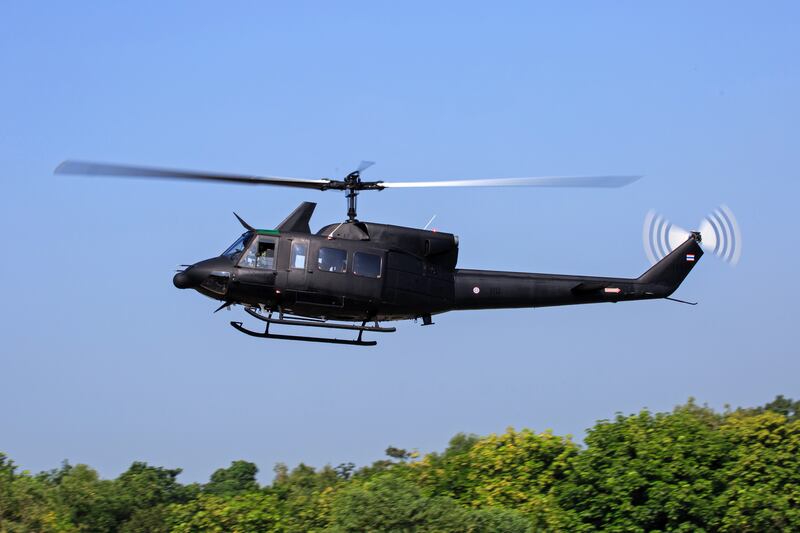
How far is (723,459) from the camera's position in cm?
5000

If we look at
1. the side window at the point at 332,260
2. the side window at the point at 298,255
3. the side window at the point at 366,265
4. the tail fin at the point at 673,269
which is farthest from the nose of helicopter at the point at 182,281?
the tail fin at the point at 673,269

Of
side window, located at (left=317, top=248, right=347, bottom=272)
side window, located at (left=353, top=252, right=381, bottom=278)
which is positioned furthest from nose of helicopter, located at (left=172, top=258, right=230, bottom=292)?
side window, located at (left=353, top=252, right=381, bottom=278)

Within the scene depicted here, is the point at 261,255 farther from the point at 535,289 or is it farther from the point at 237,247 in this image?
the point at 535,289

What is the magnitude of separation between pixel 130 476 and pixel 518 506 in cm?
3409

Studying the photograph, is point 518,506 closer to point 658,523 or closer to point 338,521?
point 658,523

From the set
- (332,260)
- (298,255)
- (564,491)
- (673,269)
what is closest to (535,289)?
(673,269)

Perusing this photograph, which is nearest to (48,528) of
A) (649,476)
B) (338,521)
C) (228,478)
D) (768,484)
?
(338,521)

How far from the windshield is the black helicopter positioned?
0.03 m

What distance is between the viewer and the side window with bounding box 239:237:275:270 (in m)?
31.0

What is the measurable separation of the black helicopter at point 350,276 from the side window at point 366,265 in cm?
2

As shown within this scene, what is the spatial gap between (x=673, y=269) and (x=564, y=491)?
16.7 meters

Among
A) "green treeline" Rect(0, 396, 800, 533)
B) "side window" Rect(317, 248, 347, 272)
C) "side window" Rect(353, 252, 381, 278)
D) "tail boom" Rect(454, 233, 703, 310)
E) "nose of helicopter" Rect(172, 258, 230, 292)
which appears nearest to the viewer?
"nose of helicopter" Rect(172, 258, 230, 292)

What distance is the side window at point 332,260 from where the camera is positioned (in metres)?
31.1

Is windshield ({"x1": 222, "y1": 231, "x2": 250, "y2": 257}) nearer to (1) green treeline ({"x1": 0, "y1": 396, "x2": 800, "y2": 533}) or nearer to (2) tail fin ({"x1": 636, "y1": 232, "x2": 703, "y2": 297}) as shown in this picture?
(2) tail fin ({"x1": 636, "y1": 232, "x2": 703, "y2": 297})
